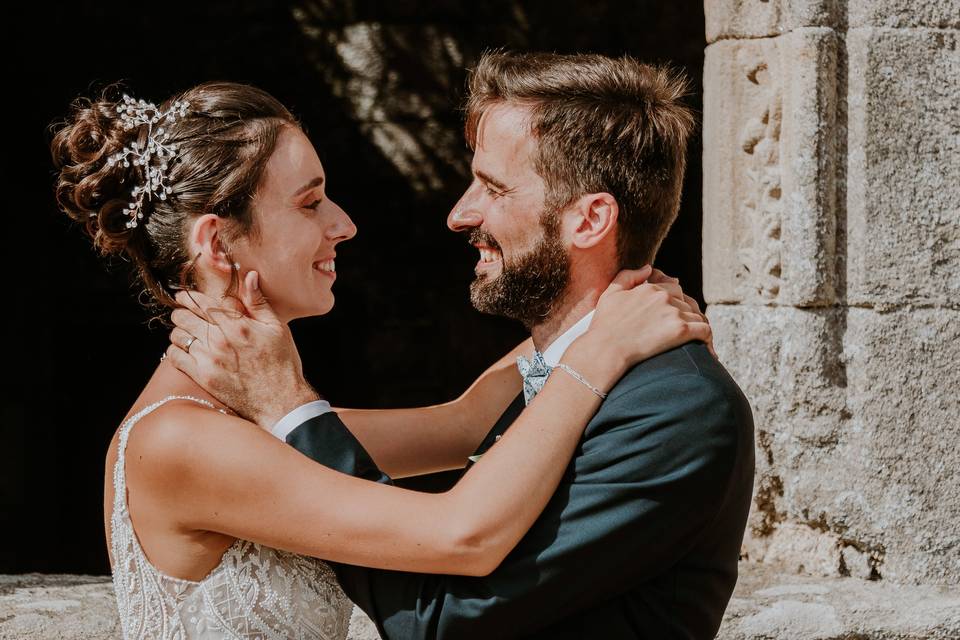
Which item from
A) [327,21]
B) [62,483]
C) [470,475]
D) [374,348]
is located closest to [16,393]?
[62,483]

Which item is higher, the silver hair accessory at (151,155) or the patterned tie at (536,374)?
the silver hair accessory at (151,155)

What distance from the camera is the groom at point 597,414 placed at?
1.99 meters

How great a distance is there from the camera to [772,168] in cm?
338

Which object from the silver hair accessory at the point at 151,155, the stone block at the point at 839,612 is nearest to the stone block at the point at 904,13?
the stone block at the point at 839,612

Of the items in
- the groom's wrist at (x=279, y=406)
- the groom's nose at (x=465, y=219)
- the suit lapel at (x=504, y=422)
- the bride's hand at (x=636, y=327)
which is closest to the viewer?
the bride's hand at (x=636, y=327)

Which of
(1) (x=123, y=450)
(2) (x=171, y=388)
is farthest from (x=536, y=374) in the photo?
(1) (x=123, y=450)

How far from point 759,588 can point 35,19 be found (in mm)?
5329

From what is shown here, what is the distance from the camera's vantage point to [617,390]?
2.08 meters

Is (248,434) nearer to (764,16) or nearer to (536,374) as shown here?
(536,374)

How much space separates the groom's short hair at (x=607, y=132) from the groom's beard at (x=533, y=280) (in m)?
0.08

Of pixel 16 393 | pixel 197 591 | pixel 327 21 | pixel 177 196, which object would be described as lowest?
pixel 16 393

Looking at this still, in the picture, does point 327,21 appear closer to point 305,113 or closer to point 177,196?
point 305,113

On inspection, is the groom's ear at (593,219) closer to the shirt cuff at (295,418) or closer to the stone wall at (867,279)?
the shirt cuff at (295,418)

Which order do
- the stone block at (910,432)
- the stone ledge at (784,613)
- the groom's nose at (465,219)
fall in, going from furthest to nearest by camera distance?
the stone block at (910,432) → the stone ledge at (784,613) → the groom's nose at (465,219)
